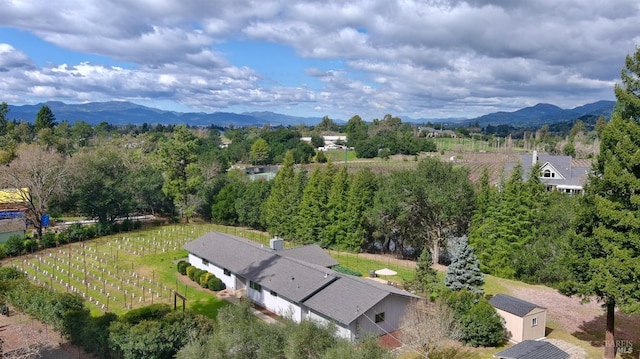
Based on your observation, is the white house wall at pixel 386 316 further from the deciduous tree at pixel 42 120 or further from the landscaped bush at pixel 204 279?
the deciduous tree at pixel 42 120

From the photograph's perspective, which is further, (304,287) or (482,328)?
(304,287)

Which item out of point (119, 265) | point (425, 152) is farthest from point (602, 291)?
point (425, 152)

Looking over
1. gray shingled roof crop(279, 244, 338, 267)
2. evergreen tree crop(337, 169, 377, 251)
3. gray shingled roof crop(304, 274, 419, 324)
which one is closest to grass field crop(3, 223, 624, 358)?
evergreen tree crop(337, 169, 377, 251)

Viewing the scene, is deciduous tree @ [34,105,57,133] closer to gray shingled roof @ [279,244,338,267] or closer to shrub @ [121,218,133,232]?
shrub @ [121,218,133,232]

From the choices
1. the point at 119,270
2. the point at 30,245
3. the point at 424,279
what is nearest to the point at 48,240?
the point at 30,245

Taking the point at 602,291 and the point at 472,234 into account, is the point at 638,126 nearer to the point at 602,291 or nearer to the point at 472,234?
the point at 602,291

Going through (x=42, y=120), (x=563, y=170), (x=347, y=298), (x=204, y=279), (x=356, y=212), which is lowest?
(x=204, y=279)

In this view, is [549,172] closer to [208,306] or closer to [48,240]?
[208,306]

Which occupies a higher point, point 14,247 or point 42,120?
point 42,120
